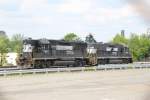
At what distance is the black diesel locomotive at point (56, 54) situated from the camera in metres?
48.6

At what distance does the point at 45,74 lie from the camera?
3853 cm

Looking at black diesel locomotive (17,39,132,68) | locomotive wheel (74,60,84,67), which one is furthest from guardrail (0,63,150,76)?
locomotive wheel (74,60,84,67)

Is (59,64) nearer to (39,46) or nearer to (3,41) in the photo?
(39,46)

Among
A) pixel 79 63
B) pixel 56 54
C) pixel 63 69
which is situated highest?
pixel 56 54

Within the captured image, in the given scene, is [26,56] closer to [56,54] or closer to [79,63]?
[56,54]

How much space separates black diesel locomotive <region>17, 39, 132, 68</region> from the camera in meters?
48.6

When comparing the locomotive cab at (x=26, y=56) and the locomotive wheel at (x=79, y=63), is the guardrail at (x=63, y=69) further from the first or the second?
the locomotive cab at (x=26, y=56)

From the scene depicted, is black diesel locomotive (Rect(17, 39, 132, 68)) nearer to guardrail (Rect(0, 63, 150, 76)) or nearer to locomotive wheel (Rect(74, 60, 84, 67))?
locomotive wheel (Rect(74, 60, 84, 67))

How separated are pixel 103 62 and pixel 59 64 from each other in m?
9.78

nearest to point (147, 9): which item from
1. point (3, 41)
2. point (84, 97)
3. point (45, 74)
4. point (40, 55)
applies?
point (84, 97)

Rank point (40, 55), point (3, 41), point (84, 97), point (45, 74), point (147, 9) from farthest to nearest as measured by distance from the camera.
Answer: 1. point (3, 41)
2. point (40, 55)
3. point (45, 74)
4. point (84, 97)
5. point (147, 9)

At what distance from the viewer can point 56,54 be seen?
163 ft

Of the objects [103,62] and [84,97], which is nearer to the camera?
[84,97]

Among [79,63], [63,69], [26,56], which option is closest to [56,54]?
[26,56]
